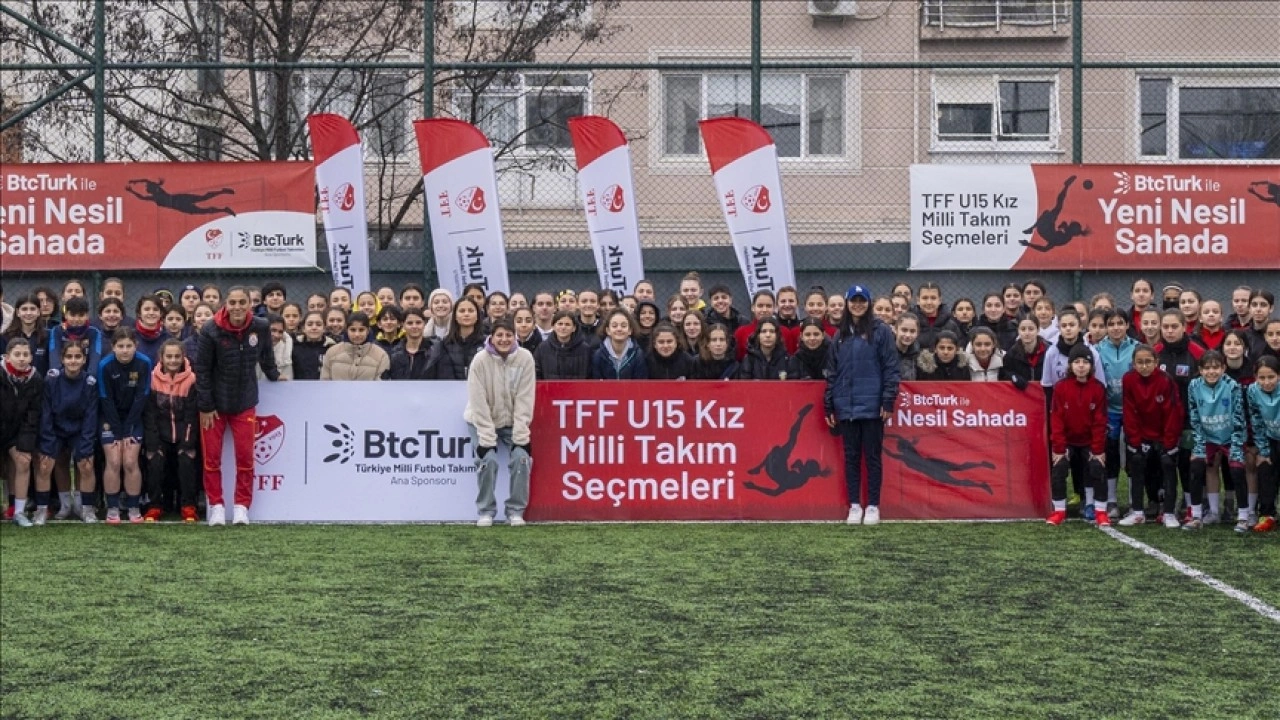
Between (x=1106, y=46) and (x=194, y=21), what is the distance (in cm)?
1132

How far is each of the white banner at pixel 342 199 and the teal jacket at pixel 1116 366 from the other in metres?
6.79

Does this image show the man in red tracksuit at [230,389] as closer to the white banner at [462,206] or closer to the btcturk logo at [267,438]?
the btcturk logo at [267,438]

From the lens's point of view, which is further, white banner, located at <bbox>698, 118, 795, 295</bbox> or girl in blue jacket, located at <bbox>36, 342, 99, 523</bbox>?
white banner, located at <bbox>698, 118, 795, 295</bbox>

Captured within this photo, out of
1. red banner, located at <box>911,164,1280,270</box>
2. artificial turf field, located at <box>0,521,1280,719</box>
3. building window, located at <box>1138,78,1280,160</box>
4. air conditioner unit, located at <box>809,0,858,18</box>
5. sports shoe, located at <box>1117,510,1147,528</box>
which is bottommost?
A: artificial turf field, located at <box>0,521,1280,719</box>

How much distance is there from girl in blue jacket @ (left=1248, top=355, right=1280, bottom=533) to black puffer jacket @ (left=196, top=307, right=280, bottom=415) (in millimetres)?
7276

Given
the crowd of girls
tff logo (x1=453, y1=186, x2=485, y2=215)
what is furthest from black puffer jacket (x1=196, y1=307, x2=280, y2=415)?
tff logo (x1=453, y1=186, x2=485, y2=215)

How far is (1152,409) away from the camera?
484 inches

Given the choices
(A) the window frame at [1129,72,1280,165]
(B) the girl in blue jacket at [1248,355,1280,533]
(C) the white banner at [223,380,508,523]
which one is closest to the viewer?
(B) the girl in blue jacket at [1248,355,1280,533]

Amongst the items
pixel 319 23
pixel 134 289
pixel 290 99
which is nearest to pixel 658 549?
pixel 134 289

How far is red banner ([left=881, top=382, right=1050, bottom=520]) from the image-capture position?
13.0 m

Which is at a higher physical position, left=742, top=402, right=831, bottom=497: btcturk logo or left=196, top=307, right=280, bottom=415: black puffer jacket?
left=196, top=307, right=280, bottom=415: black puffer jacket

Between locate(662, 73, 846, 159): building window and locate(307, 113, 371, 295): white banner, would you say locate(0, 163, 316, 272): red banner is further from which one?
locate(662, 73, 846, 159): building window

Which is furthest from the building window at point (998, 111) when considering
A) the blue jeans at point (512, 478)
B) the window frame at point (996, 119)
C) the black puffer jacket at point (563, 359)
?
the blue jeans at point (512, 478)

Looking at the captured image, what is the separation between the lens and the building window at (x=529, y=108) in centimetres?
1722
